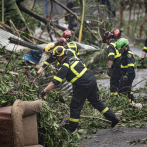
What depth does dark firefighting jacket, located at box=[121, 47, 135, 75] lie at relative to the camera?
5.70 metres

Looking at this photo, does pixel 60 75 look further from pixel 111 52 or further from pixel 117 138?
pixel 111 52

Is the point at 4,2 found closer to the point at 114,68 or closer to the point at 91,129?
the point at 114,68

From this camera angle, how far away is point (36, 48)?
24.1 feet

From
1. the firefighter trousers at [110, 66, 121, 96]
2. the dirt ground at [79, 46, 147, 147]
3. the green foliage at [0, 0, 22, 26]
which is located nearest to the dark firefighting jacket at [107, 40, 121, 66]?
the firefighter trousers at [110, 66, 121, 96]

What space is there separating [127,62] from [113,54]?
1.56 ft

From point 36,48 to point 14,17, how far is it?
2447mm

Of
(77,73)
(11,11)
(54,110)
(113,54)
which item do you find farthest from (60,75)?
(11,11)

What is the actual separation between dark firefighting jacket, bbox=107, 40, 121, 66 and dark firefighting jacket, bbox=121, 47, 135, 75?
0.28m

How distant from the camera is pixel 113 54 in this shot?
20.0ft

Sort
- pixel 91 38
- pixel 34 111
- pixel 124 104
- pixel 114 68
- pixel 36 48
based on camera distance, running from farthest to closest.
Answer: pixel 91 38 → pixel 36 48 → pixel 114 68 → pixel 124 104 → pixel 34 111

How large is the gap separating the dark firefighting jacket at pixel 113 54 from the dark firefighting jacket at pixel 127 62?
11.2 inches

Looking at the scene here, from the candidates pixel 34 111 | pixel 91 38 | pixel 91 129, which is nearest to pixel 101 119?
pixel 91 129

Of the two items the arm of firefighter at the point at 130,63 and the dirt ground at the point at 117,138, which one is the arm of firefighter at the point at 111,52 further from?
the dirt ground at the point at 117,138

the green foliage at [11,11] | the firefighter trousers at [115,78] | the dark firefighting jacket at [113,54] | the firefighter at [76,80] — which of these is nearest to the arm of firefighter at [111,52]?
the dark firefighting jacket at [113,54]
